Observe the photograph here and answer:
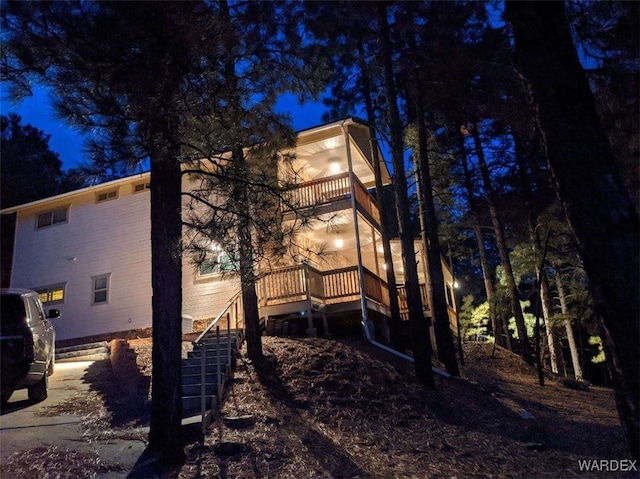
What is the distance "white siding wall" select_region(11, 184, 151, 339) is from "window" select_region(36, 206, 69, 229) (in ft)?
0.74

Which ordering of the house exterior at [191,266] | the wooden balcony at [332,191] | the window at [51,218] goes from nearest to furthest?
the house exterior at [191,266]
the wooden balcony at [332,191]
the window at [51,218]

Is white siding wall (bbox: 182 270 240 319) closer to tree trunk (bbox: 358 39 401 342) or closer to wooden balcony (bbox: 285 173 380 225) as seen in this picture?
wooden balcony (bbox: 285 173 380 225)

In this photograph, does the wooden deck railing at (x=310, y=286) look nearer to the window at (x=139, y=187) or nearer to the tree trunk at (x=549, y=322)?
the tree trunk at (x=549, y=322)

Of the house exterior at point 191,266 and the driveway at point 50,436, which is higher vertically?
the house exterior at point 191,266

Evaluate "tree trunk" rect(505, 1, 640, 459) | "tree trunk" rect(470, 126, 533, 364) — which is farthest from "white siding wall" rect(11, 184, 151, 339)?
"tree trunk" rect(505, 1, 640, 459)

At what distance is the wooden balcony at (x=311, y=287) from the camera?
12922 millimetres

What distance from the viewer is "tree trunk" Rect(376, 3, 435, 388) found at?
989 cm

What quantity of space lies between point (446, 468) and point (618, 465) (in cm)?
181

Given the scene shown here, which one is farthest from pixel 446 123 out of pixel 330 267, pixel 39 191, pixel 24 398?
pixel 39 191

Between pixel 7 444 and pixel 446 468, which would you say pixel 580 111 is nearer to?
pixel 446 468

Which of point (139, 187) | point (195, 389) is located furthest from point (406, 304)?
point (139, 187)

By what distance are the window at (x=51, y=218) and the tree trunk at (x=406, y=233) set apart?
537 inches

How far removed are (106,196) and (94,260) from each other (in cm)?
255

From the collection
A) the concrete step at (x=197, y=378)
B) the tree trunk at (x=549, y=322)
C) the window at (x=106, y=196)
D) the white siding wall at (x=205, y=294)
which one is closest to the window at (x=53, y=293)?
the window at (x=106, y=196)
